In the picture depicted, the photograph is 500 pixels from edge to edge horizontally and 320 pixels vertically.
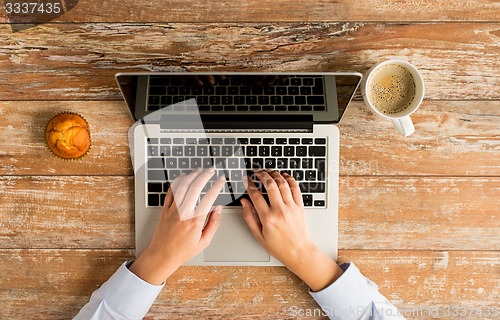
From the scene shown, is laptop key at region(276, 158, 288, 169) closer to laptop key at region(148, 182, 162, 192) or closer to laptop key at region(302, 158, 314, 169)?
laptop key at region(302, 158, 314, 169)

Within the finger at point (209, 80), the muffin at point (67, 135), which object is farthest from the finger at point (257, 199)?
the muffin at point (67, 135)

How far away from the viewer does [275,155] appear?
0.94 metres

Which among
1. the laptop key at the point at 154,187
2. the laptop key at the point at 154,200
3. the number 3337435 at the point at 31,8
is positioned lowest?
the laptop key at the point at 154,200

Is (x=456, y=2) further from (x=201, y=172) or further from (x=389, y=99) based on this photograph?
(x=201, y=172)

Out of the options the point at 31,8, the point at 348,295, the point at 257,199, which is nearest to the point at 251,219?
the point at 257,199

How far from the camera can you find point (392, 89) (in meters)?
0.92

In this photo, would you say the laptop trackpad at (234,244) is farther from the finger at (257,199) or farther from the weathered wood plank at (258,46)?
the weathered wood plank at (258,46)

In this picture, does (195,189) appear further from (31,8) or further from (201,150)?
(31,8)

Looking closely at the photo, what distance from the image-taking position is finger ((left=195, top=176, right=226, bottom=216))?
922 mm

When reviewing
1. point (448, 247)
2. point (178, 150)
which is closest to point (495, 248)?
point (448, 247)

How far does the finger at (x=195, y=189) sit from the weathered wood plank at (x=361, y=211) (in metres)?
0.14

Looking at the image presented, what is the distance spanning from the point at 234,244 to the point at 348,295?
0.82 ft

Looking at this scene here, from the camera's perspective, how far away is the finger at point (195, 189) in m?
0.91

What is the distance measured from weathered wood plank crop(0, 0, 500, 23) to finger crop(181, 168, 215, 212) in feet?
1.04
